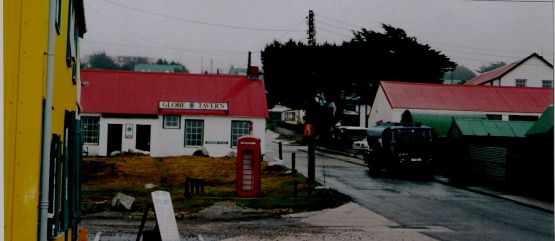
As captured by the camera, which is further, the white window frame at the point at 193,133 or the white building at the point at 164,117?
the white window frame at the point at 193,133

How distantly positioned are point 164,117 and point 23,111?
2852 cm

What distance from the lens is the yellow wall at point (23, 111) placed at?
5.59 meters

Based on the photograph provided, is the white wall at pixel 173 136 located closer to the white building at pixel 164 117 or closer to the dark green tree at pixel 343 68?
the white building at pixel 164 117

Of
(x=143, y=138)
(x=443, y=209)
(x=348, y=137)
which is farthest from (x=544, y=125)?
(x=348, y=137)

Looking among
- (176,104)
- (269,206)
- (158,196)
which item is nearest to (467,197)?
(269,206)

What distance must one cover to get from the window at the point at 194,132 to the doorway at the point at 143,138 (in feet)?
7.32

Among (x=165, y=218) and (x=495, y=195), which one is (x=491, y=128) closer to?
(x=495, y=195)

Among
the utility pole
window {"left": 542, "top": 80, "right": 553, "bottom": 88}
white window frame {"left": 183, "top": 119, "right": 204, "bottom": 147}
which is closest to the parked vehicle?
the utility pole

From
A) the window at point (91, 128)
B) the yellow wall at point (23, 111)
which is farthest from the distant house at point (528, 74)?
the yellow wall at point (23, 111)

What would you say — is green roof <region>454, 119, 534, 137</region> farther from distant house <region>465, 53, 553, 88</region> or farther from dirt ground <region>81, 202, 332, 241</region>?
distant house <region>465, 53, 553, 88</region>

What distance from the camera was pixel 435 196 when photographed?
68.3 feet

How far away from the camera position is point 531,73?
57.1 meters

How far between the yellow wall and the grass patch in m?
10.8

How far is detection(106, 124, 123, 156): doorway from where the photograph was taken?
1296 inches
